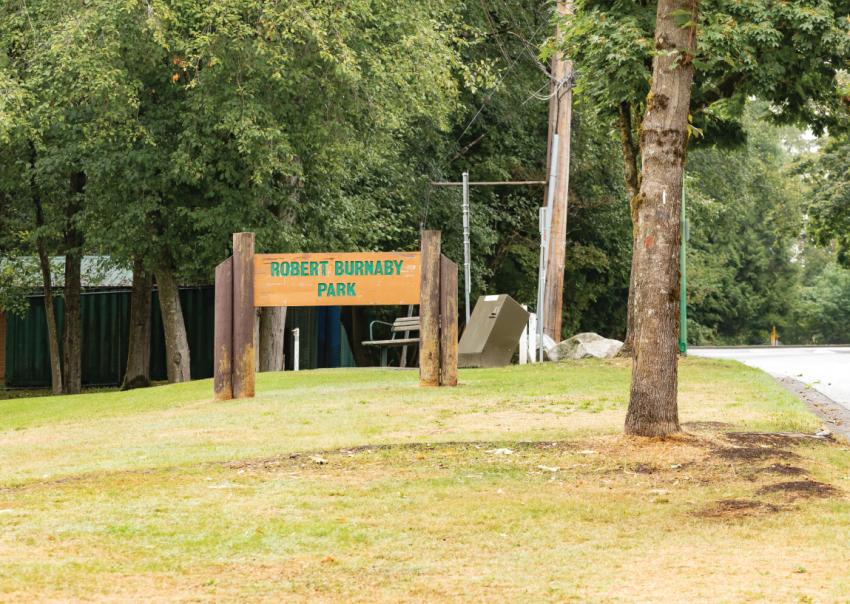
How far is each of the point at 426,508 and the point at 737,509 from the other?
1.78m

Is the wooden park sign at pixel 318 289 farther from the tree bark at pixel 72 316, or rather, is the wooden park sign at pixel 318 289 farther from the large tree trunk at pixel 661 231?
the tree bark at pixel 72 316

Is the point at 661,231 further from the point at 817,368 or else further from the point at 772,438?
the point at 817,368

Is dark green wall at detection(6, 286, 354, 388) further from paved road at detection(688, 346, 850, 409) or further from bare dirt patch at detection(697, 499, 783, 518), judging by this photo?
bare dirt patch at detection(697, 499, 783, 518)

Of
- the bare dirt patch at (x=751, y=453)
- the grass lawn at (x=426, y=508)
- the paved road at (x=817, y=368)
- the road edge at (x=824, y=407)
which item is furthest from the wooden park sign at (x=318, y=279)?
the bare dirt patch at (x=751, y=453)

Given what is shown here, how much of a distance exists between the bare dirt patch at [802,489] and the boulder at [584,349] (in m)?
14.9

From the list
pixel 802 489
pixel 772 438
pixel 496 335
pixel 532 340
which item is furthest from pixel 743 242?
pixel 802 489

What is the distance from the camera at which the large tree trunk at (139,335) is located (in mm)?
27156

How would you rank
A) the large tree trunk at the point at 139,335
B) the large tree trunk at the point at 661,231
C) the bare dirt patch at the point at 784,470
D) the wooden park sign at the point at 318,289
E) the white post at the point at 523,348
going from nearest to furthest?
the bare dirt patch at the point at 784,470 → the large tree trunk at the point at 661,231 → the wooden park sign at the point at 318,289 → the white post at the point at 523,348 → the large tree trunk at the point at 139,335

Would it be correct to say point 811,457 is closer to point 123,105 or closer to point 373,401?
point 373,401

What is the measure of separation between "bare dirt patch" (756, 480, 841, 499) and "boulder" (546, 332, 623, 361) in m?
14.9

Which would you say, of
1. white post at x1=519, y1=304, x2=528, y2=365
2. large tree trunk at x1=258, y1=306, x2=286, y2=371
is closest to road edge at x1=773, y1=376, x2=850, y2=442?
white post at x1=519, y1=304, x2=528, y2=365

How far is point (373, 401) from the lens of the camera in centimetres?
1435

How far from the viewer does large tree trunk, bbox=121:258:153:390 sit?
27.2m

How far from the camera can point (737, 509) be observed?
7.54 meters
